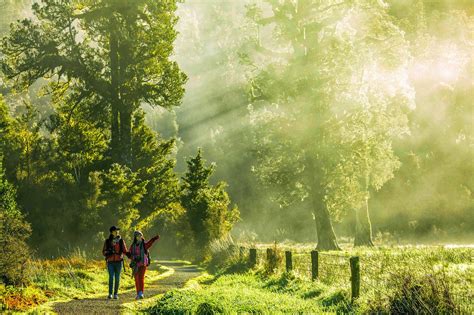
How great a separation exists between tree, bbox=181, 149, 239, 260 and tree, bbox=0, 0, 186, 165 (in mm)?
10165

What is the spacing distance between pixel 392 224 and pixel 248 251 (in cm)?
2985

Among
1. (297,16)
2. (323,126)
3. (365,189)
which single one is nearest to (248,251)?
(323,126)

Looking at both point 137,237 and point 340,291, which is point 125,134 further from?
point 340,291

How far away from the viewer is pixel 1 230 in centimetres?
1531

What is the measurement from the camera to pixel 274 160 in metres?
30.9

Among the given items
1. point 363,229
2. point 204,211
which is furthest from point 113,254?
point 204,211

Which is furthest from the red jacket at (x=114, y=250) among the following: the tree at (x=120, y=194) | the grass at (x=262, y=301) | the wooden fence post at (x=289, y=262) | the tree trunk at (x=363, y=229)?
the tree trunk at (x=363, y=229)

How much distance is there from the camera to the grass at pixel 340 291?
860cm

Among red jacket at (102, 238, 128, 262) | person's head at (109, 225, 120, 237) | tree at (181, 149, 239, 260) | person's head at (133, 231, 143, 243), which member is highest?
tree at (181, 149, 239, 260)

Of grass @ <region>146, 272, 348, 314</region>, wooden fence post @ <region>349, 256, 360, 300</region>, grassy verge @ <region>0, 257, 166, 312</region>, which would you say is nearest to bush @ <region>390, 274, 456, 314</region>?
grass @ <region>146, 272, 348, 314</region>

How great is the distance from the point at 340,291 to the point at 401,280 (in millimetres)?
3659

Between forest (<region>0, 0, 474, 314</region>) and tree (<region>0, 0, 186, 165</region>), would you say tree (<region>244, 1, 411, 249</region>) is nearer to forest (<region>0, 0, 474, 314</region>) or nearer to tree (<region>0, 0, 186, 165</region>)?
forest (<region>0, 0, 474, 314</region>)

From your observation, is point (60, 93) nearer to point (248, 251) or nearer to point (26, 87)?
point (26, 87)

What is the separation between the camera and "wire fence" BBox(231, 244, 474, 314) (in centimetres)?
835
